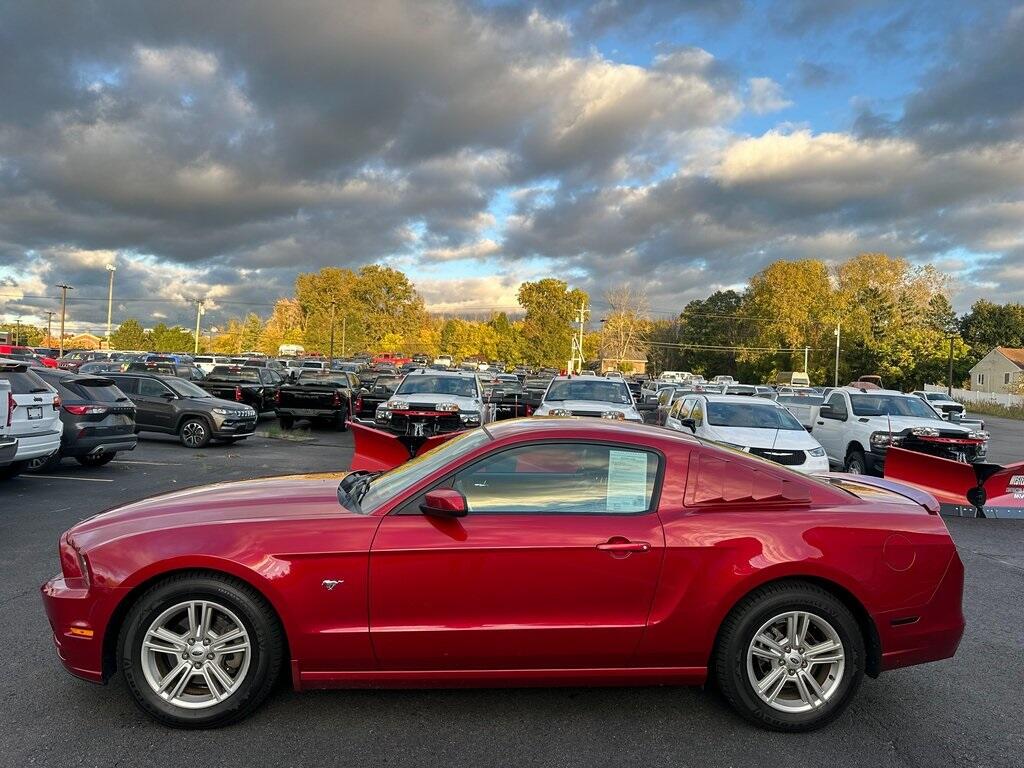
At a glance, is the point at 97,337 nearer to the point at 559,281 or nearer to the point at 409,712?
the point at 559,281

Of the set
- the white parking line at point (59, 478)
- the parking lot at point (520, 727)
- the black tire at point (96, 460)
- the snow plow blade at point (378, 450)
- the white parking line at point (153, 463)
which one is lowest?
the white parking line at point (153, 463)

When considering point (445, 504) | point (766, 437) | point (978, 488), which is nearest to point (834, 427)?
point (766, 437)

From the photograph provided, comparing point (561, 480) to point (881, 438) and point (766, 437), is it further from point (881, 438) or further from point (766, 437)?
point (881, 438)

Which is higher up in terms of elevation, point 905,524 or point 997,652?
point 905,524

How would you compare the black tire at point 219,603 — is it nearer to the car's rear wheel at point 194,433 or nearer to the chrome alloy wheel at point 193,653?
the chrome alloy wheel at point 193,653

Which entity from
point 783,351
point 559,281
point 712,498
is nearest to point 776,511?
point 712,498

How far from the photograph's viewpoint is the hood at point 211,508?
359cm

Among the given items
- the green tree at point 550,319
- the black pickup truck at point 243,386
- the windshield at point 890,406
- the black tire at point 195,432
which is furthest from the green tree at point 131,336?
the windshield at point 890,406

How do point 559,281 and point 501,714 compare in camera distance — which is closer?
point 501,714

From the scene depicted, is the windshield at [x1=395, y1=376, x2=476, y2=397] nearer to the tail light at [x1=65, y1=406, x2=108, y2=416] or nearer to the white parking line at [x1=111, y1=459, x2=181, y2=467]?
the white parking line at [x1=111, y1=459, x2=181, y2=467]

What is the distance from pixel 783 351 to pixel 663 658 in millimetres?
84284

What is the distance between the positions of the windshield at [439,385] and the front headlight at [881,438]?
24.9ft

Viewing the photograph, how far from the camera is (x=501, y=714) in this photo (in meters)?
3.68

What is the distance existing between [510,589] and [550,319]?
93.1 meters
